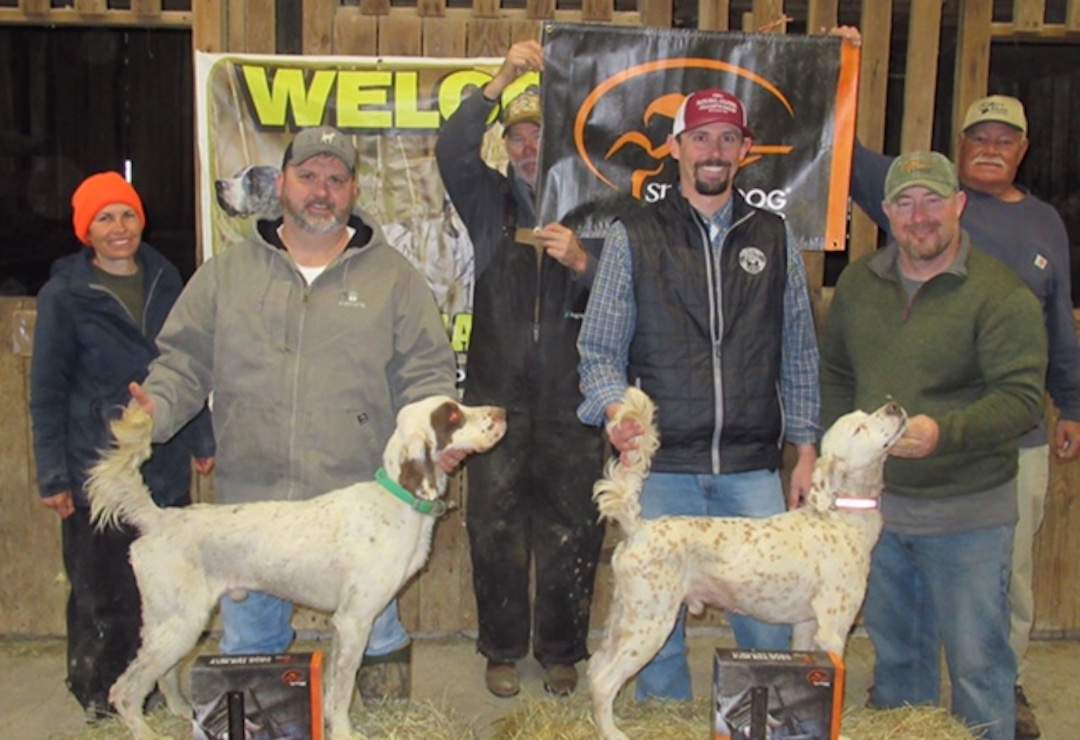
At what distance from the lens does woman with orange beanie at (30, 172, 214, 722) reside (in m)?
4.17

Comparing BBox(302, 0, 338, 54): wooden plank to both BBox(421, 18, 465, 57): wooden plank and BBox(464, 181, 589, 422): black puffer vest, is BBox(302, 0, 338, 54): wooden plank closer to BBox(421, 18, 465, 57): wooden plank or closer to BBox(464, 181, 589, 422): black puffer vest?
BBox(421, 18, 465, 57): wooden plank

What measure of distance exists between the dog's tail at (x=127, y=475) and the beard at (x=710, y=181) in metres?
1.90

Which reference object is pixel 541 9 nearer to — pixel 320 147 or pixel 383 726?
pixel 320 147

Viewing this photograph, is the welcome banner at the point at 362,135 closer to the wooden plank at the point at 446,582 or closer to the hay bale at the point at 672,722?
the wooden plank at the point at 446,582

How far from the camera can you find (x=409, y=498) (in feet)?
10.8

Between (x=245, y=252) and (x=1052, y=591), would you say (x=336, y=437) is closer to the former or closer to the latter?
(x=245, y=252)

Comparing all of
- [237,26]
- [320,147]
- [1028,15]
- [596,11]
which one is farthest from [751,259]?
[237,26]

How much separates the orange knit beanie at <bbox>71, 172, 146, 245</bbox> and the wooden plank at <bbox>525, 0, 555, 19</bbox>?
210cm

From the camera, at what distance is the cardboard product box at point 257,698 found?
3.07 m

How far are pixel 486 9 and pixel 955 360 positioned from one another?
2881mm

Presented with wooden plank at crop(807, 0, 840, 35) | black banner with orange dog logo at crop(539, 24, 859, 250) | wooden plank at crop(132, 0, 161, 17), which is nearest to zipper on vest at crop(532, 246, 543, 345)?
black banner with orange dog logo at crop(539, 24, 859, 250)

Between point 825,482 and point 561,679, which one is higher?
point 825,482

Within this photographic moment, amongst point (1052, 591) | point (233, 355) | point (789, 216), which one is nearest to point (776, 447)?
point (789, 216)

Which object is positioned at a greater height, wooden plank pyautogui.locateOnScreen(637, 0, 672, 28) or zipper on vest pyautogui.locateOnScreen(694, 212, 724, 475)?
wooden plank pyautogui.locateOnScreen(637, 0, 672, 28)
